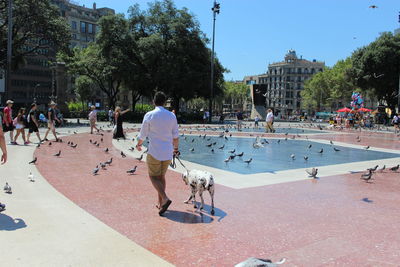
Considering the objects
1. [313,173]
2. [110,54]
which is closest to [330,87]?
[110,54]

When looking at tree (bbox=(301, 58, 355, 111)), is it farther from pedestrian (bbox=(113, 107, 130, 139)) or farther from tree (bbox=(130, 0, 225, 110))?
pedestrian (bbox=(113, 107, 130, 139))

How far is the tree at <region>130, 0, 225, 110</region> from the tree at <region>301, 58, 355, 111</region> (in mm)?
37857

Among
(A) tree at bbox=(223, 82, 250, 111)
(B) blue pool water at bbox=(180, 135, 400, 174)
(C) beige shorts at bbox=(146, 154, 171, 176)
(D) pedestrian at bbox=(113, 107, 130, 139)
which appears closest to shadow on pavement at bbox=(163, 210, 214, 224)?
(C) beige shorts at bbox=(146, 154, 171, 176)

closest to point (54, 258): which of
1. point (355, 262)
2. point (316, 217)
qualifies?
point (355, 262)

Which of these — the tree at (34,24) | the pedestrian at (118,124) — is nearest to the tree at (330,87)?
the tree at (34,24)

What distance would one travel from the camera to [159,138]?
537 centimetres

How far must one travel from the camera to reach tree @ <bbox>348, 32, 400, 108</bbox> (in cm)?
4925

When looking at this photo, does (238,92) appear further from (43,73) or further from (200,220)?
(200,220)

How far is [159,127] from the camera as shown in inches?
210

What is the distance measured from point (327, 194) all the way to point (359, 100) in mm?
35871

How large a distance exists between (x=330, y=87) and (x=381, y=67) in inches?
1234

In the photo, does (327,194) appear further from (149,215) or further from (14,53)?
(14,53)

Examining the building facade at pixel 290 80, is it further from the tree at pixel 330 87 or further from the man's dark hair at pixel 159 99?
the man's dark hair at pixel 159 99

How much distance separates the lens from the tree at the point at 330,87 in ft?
240
